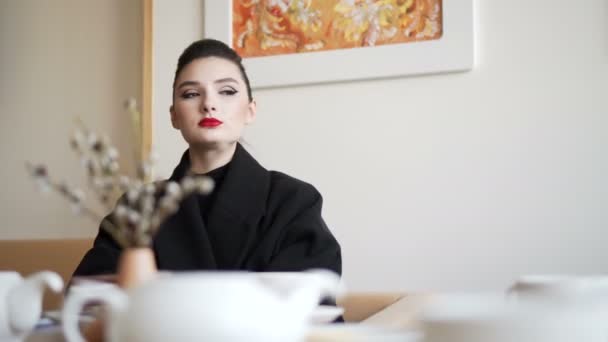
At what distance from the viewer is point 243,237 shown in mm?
1382

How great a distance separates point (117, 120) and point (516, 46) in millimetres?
1311

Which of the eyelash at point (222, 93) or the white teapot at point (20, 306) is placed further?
the eyelash at point (222, 93)

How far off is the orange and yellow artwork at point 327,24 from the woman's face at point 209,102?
17.7 inches

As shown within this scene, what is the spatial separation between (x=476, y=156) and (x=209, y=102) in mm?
705

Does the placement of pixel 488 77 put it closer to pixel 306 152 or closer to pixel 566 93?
pixel 566 93

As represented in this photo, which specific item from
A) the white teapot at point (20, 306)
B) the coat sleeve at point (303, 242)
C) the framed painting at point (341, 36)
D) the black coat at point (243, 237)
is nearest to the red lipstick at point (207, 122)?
the black coat at point (243, 237)

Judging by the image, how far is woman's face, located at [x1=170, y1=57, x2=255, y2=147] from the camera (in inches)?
58.4

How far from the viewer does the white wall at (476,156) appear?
1640mm

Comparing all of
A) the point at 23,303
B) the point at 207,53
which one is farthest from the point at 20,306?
the point at 207,53

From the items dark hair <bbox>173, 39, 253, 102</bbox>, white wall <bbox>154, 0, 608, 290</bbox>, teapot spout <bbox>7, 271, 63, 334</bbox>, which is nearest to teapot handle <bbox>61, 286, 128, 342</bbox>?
teapot spout <bbox>7, 271, 63, 334</bbox>

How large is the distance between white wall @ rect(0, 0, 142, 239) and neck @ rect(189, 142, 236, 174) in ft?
2.53

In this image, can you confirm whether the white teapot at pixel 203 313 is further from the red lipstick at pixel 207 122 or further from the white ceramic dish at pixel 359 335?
the red lipstick at pixel 207 122

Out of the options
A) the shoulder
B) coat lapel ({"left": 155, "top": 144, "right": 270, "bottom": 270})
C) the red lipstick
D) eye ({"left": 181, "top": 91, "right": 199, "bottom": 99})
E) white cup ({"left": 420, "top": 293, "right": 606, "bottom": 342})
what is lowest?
coat lapel ({"left": 155, "top": 144, "right": 270, "bottom": 270})

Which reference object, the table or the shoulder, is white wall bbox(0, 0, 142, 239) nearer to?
the shoulder
